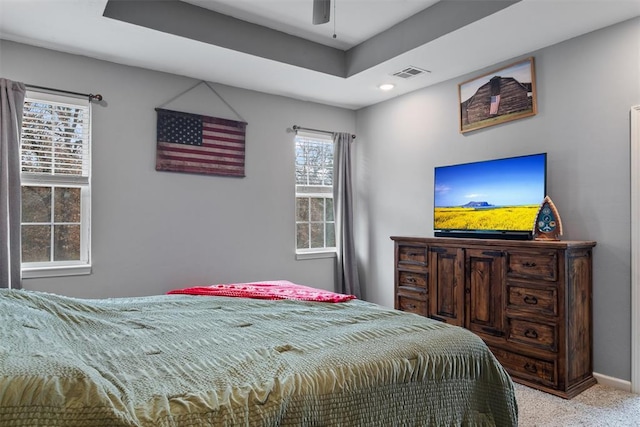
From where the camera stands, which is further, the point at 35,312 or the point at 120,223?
the point at 120,223

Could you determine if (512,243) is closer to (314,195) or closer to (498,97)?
(498,97)

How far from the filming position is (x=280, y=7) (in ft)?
10.6

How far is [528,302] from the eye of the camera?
9.66 ft

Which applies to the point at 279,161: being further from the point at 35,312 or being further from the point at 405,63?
the point at 35,312

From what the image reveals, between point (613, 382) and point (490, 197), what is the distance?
5.17ft

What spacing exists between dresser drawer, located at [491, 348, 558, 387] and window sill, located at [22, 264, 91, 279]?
133 inches

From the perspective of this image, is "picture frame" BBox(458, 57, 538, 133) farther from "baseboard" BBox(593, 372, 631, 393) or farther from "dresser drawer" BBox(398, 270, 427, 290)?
"baseboard" BBox(593, 372, 631, 393)

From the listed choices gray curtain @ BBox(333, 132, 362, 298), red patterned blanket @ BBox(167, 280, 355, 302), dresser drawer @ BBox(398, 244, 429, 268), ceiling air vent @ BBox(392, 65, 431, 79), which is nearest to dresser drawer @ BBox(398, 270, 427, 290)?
dresser drawer @ BBox(398, 244, 429, 268)

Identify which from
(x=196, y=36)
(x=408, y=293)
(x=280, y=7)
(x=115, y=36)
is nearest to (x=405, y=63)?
(x=280, y=7)

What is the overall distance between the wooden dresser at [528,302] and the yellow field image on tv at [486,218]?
29cm

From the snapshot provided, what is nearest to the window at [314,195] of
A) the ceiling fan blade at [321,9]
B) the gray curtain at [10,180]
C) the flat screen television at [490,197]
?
the flat screen television at [490,197]

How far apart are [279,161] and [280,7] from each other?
1688mm

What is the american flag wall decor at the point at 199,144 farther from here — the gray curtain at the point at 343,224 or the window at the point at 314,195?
the gray curtain at the point at 343,224

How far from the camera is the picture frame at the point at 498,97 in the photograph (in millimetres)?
3434
